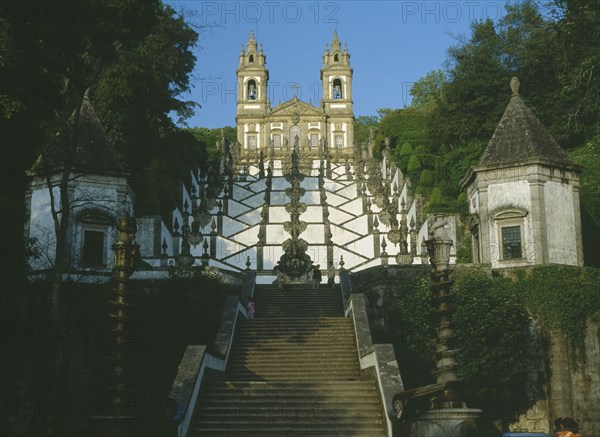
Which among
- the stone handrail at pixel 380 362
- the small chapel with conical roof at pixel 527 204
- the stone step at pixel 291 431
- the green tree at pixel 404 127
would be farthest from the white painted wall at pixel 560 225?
the green tree at pixel 404 127

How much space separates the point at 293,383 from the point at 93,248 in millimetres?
9621

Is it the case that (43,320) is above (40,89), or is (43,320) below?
below

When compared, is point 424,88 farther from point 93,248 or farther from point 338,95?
point 93,248

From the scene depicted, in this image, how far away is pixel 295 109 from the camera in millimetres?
83812

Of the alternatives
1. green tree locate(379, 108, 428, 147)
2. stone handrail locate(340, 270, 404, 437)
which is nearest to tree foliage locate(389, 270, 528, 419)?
stone handrail locate(340, 270, 404, 437)

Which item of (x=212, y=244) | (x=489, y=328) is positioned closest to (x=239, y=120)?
(x=212, y=244)

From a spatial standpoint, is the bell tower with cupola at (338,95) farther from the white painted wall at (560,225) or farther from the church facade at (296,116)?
the white painted wall at (560,225)

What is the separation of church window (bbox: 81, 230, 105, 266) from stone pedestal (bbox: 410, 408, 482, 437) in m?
14.0

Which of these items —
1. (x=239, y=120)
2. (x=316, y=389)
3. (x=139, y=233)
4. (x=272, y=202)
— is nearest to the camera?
(x=316, y=389)

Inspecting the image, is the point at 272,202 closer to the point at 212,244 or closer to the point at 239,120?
the point at 212,244

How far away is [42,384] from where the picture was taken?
21.2m

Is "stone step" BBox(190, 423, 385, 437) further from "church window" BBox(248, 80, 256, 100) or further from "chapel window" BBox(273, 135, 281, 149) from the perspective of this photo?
"church window" BBox(248, 80, 256, 100)

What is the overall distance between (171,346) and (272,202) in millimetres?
26513

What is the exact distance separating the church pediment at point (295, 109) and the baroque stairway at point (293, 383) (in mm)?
61192
